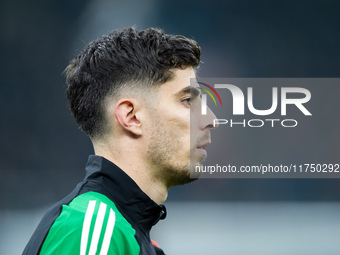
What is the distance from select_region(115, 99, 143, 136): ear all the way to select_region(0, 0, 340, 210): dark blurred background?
259 centimetres

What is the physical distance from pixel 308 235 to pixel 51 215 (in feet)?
9.56

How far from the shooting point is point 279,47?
3.79m

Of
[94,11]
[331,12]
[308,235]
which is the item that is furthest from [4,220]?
[331,12]

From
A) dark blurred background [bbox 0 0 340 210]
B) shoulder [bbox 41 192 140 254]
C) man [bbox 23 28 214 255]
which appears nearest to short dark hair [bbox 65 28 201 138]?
man [bbox 23 28 214 255]

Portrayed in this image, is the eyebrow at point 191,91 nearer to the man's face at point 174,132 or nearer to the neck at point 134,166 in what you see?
the man's face at point 174,132

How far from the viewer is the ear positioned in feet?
3.33

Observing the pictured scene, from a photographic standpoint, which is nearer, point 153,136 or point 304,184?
point 153,136

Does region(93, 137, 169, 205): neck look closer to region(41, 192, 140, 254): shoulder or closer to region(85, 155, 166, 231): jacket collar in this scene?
region(85, 155, 166, 231): jacket collar

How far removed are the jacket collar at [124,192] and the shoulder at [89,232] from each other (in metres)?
0.08

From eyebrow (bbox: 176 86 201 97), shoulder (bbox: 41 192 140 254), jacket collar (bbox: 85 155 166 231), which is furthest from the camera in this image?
eyebrow (bbox: 176 86 201 97)

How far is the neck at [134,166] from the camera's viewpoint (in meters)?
1.00

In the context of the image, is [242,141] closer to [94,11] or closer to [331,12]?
[331,12]

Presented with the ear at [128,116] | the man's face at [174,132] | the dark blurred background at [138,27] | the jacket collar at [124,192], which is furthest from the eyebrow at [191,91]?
the dark blurred background at [138,27]

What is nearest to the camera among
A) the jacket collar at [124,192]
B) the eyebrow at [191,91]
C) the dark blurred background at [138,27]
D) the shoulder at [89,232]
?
the shoulder at [89,232]
